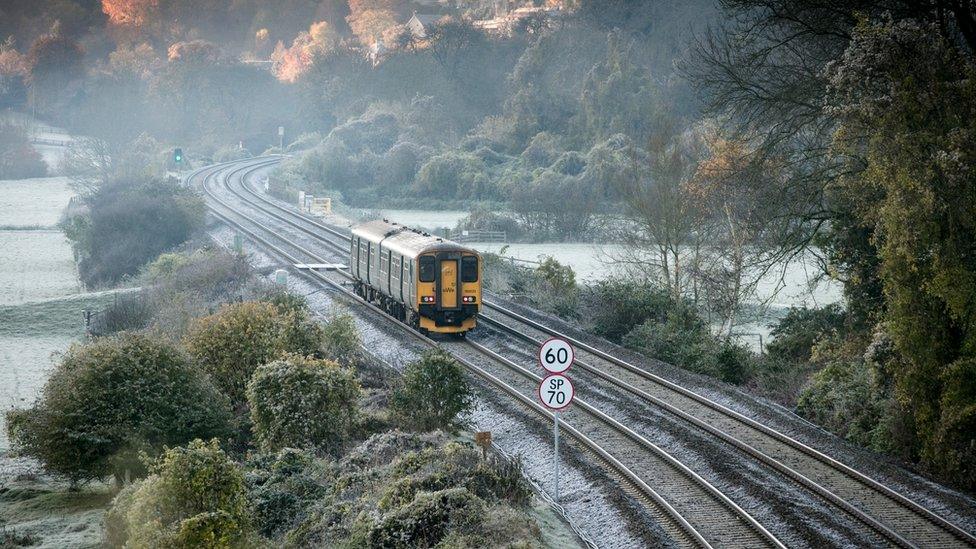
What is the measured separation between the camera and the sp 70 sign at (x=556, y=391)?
15.5 m

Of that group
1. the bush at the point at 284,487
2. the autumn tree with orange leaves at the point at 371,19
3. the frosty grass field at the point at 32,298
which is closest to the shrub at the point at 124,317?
the frosty grass field at the point at 32,298

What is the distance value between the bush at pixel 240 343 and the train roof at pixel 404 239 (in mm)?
5168

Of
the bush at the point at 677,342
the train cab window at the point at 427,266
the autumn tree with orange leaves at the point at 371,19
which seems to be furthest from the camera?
the autumn tree with orange leaves at the point at 371,19

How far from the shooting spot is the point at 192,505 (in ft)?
38.6

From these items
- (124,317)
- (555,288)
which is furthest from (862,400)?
(124,317)

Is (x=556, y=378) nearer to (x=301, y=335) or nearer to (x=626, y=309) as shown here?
(x=301, y=335)

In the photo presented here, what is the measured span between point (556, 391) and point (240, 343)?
27.8 feet

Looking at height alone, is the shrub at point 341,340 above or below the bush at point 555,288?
below

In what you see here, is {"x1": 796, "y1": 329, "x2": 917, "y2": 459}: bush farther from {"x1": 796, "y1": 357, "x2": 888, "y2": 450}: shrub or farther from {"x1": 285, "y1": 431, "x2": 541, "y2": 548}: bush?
{"x1": 285, "y1": 431, "x2": 541, "y2": 548}: bush

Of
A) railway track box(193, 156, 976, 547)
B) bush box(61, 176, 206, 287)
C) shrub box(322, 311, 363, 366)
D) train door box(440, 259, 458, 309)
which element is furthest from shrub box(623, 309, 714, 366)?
bush box(61, 176, 206, 287)

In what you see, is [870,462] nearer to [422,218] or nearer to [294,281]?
[294,281]

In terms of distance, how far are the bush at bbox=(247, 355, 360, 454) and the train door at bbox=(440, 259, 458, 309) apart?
823 cm

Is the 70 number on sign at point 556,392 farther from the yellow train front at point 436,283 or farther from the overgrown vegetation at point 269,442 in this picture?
the yellow train front at point 436,283

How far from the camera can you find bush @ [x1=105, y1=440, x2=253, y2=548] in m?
11.2
